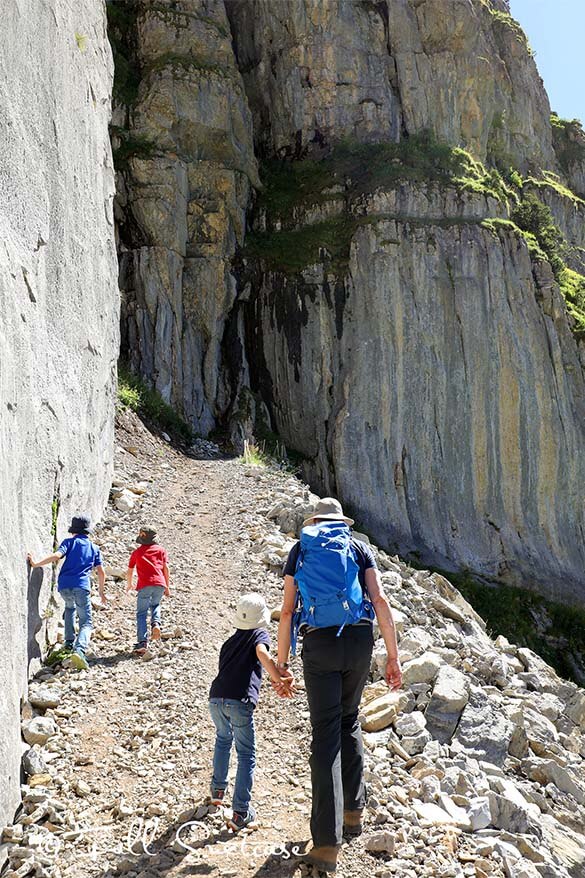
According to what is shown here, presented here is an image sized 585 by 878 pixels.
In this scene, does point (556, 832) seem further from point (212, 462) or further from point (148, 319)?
point (148, 319)

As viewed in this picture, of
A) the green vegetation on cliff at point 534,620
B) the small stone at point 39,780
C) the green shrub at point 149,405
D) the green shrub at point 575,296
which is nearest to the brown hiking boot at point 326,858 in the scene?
the small stone at point 39,780

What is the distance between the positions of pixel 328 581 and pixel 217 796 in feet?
Result: 5.55

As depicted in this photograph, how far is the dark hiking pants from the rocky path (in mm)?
364

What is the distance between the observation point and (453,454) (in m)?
23.6

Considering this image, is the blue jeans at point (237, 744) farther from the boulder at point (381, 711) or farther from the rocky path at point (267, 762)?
the boulder at point (381, 711)

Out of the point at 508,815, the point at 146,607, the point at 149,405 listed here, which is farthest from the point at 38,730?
the point at 149,405

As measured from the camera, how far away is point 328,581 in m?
3.97

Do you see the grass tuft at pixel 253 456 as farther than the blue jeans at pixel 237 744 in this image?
Yes

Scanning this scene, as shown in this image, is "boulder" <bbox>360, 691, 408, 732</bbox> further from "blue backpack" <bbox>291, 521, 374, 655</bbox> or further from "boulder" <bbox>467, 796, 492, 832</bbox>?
"blue backpack" <bbox>291, 521, 374, 655</bbox>

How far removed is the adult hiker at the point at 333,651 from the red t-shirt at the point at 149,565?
329cm

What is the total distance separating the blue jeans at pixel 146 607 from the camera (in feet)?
22.8

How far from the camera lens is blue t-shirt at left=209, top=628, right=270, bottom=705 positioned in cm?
436

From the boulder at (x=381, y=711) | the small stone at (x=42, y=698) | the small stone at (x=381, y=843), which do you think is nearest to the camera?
the small stone at (x=381, y=843)

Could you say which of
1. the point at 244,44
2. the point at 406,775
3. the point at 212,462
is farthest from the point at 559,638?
the point at 244,44
